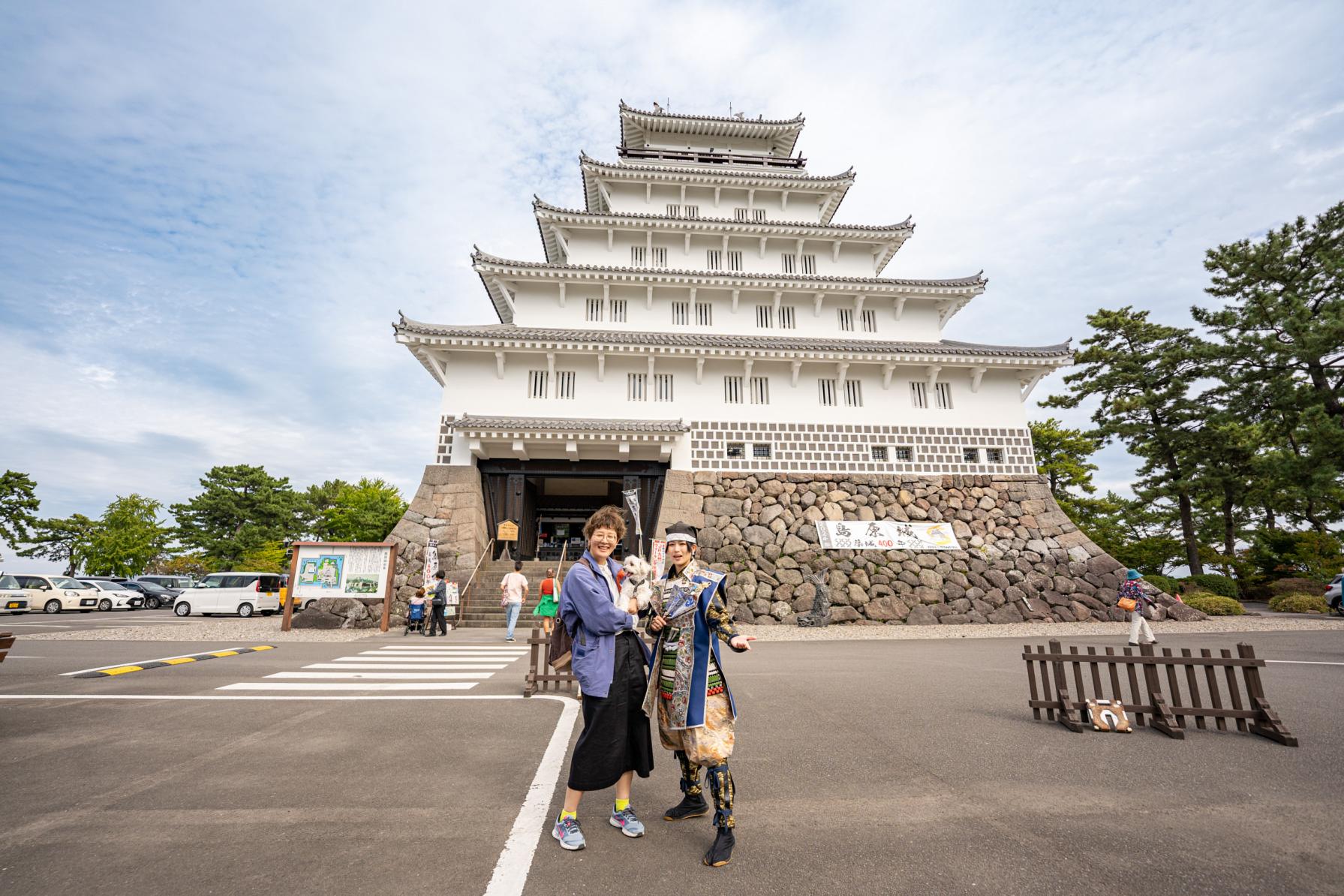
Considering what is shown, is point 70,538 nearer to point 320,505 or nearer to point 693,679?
point 320,505

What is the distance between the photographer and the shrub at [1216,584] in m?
19.4

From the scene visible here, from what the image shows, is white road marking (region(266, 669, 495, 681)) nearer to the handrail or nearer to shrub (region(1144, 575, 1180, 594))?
the handrail

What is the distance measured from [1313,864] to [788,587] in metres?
13.4

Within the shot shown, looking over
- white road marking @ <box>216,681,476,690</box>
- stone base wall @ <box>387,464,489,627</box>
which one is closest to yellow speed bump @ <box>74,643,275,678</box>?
white road marking @ <box>216,681,476,690</box>

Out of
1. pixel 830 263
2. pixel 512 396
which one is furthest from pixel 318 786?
pixel 830 263

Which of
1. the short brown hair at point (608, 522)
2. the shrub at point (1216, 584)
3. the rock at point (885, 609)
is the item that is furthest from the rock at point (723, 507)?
the shrub at point (1216, 584)

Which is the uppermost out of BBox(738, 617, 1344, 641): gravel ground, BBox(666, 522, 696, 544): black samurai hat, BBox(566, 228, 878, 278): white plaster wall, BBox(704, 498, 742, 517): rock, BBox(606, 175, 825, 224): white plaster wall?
BBox(606, 175, 825, 224): white plaster wall

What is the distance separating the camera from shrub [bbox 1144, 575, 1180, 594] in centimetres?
1916

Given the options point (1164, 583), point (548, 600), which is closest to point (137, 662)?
point (548, 600)

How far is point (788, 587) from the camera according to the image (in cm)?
1600

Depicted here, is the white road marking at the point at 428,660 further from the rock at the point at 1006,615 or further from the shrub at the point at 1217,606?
the shrub at the point at 1217,606

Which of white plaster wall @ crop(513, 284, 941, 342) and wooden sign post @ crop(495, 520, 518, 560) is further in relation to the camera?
white plaster wall @ crop(513, 284, 941, 342)

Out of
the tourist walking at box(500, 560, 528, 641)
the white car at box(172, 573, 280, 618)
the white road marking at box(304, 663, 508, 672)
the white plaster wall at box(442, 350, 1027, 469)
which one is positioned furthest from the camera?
the white car at box(172, 573, 280, 618)

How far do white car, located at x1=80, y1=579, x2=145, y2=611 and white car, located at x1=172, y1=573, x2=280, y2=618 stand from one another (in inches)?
263
